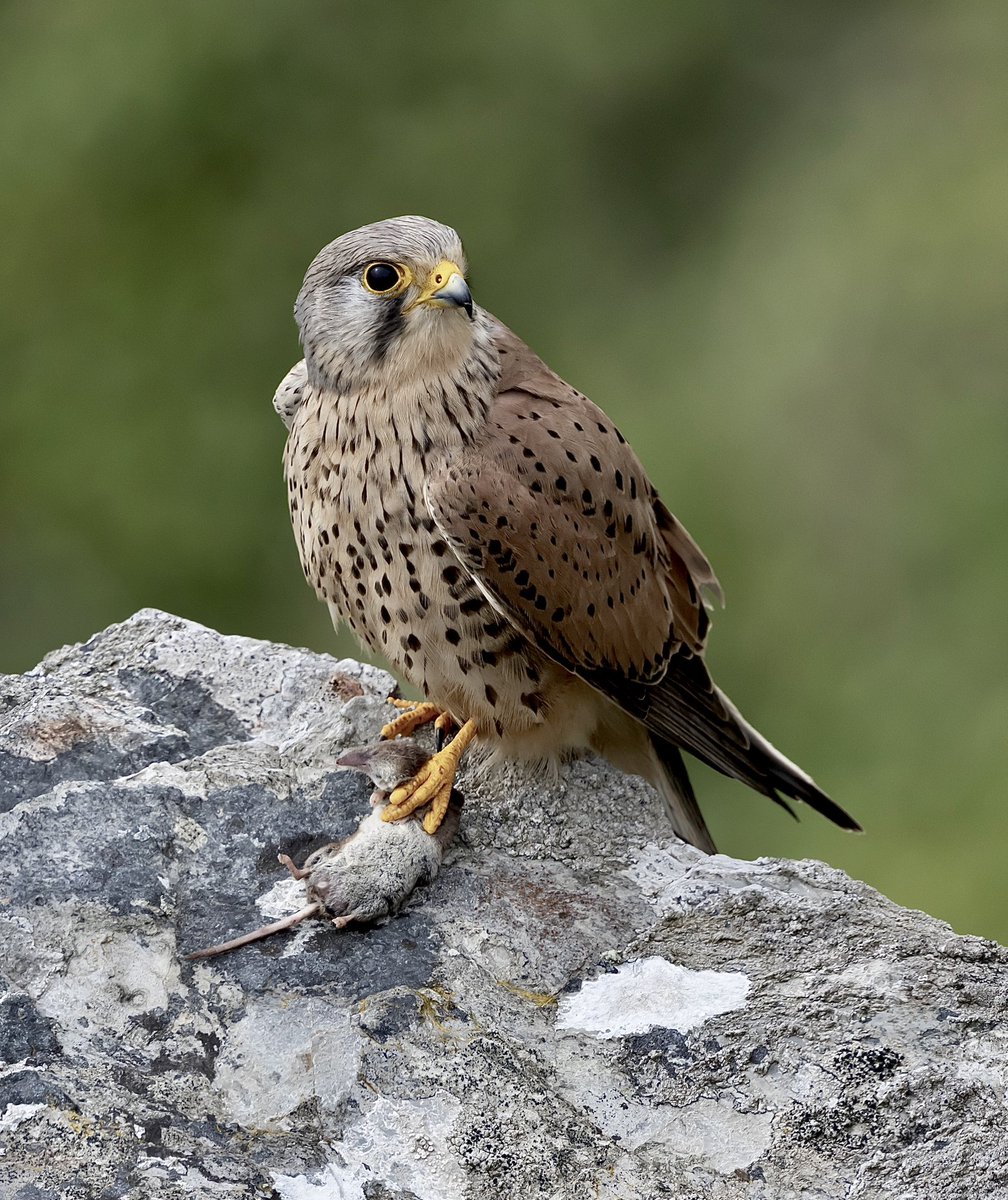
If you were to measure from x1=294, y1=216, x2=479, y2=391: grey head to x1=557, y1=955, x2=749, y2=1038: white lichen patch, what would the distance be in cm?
125

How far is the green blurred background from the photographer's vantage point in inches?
250

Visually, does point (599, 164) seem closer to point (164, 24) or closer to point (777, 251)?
point (777, 251)

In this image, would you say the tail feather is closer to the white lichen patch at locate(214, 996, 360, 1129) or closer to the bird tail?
the bird tail

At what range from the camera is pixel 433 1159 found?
2.46m

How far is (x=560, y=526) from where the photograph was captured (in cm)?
325

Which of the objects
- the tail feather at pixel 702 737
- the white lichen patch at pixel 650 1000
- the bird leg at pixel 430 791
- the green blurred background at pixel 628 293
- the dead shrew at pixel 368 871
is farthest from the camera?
the green blurred background at pixel 628 293

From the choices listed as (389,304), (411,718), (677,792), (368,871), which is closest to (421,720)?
(411,718)

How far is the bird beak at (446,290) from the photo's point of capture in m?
3.12

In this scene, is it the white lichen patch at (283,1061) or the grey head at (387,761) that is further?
the grey head at (387,761)

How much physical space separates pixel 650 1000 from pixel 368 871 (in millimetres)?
546

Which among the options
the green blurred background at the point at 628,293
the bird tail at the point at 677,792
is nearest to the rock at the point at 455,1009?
the bird tail at the point at 677,792

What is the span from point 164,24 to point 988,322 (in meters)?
3.89

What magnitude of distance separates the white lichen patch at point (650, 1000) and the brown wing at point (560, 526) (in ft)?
2.32

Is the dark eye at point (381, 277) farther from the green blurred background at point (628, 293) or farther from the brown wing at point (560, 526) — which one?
the green blurred background at point (628, 293)
